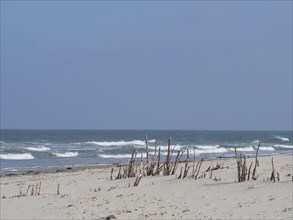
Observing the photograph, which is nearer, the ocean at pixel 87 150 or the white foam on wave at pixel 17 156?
the ocean at pixel 87 150

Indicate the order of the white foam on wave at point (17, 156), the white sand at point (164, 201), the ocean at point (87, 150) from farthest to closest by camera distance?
the white foam on wave at point (17, 156) < the ocean at point (87, 150) < the white sand at point (164, 201)

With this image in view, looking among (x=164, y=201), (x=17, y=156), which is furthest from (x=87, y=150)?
(x=164, y=201)

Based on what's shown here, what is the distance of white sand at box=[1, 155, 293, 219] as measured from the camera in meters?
10.3

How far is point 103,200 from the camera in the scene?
12.5m

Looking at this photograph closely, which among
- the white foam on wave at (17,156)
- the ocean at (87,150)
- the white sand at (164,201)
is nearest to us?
the white sand at (164,201)

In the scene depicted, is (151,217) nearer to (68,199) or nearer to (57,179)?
(68,199)

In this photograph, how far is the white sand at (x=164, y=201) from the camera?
1029cm

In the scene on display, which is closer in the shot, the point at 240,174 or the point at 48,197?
the point at 48,197

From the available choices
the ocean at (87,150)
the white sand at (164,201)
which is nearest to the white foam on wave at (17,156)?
the ocean at (87,150)

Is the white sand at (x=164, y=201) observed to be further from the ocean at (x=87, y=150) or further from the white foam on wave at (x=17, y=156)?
the white foam on wave at (x=17, y=156)

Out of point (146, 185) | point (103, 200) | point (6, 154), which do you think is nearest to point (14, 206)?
point (103, 200)

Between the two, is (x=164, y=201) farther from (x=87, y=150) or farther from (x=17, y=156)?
(x=87, y=150)

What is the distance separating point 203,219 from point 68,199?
460 centimetres

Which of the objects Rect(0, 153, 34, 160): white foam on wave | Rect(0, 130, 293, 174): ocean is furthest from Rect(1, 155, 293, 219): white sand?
Rect(0, 153, 34, 160): white foam on wave
